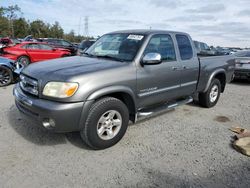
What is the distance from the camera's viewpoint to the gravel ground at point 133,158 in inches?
122

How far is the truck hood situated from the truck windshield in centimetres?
26

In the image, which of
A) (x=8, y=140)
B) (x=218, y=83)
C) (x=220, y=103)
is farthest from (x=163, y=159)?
(x=220, y=103)

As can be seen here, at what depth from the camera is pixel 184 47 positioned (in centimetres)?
525

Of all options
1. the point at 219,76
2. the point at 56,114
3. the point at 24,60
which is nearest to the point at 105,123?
the point at 56,114

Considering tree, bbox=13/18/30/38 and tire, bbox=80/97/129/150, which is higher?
tree, bbox=13/18/30/38

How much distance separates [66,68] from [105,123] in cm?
102

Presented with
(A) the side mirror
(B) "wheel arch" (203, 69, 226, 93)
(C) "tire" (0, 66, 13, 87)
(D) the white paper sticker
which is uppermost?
(D) the white paper sticker

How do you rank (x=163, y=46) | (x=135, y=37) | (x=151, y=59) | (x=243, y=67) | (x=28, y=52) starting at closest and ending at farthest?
(x=151, y=59)
(x=135, y=37)
(x=163, y=46)
(x=243, y=67)
(x=28, y=52)

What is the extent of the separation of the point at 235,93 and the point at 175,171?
6.08 m

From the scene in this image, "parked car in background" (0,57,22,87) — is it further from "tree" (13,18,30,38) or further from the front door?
"tree" (13,18,30,38)

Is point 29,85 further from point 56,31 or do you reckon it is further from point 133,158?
point 56,31

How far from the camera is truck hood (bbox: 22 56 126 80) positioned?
11.3 feet

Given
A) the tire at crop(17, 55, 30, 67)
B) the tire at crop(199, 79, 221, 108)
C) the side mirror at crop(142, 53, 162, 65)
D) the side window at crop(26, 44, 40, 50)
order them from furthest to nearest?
the side window at crop(26, 44, 40, 50)
the tire at crop(17, 55, 30, 67)
the tire at crop(199, 79, 221, 108)
the side mirror at crop(142, 53, 162, 65)

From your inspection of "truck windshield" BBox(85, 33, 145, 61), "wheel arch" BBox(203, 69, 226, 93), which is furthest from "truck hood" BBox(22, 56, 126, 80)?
"wheel arch" BBox(203, 69, 226, 93)
